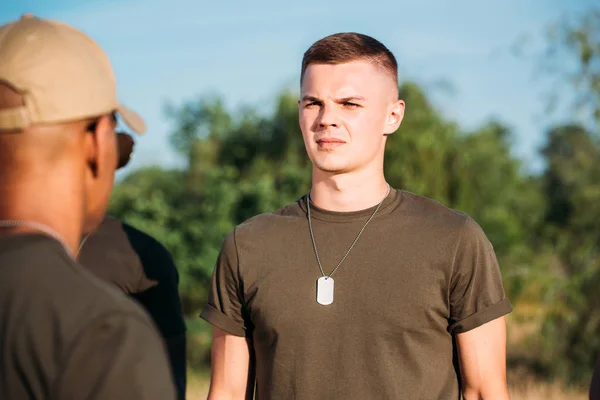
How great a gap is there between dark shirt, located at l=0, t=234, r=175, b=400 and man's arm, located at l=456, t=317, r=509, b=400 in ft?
5.91

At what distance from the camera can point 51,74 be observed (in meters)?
1.84

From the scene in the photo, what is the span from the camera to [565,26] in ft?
40.3

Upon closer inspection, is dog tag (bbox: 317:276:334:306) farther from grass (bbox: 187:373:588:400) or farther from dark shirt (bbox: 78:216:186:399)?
grass (bbox: 187:373:588:400)

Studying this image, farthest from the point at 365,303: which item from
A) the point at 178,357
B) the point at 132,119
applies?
the point at 132,119

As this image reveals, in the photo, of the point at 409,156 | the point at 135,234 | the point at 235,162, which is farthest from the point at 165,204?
the point at 135,234

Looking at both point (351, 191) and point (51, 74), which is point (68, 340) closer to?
point (51, 74)

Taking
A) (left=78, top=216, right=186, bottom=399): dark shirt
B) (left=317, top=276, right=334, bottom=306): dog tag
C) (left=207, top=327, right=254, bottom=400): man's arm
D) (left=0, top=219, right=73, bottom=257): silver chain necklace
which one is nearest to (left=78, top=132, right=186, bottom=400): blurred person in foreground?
(left=78, top=216, right=186, bottom=399): dark shirt

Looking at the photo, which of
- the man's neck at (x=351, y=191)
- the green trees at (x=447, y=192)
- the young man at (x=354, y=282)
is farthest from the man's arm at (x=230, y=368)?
the green trees at (x=447, y=192)

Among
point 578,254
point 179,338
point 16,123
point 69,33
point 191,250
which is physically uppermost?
point 69,33

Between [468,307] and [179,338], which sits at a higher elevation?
[468,307]

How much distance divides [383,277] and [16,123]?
73.0 inches

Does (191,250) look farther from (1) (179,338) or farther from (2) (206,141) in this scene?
(1) (179,338)

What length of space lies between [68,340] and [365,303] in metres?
1.81

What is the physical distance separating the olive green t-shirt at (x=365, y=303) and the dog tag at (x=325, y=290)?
22mm
